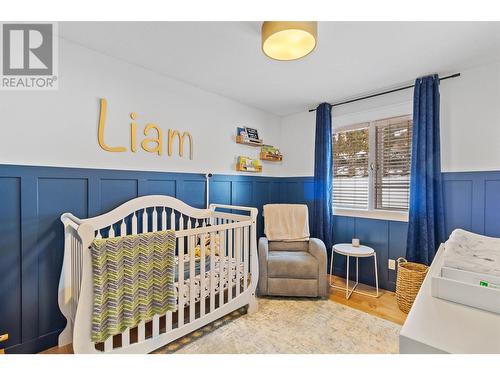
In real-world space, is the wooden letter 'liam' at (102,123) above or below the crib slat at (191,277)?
above

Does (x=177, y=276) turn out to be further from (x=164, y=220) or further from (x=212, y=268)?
(x=164, y=220)

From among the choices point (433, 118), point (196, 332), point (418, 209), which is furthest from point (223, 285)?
point (433, 118)

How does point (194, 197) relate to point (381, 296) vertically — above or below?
above

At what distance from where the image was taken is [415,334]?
0.63 m

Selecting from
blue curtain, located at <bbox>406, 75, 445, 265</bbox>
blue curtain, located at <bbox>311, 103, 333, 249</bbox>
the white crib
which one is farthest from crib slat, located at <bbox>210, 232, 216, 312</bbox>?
blue curtain, located at <bbox>406, 75, 445, 265</bbox>

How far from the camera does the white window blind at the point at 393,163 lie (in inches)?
101

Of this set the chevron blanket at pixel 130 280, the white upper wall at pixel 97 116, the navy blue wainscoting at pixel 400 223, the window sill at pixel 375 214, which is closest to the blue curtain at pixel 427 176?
the navy blue wainscoting at pixel 400 223

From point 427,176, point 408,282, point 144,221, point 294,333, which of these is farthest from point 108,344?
point 427,176

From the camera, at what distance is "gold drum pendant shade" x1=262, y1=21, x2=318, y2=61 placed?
130 centimetres

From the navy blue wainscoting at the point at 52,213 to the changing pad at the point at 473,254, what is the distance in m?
1.14

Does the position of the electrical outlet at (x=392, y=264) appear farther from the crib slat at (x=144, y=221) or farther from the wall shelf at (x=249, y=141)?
the crib slat at (x=144, y=221)
